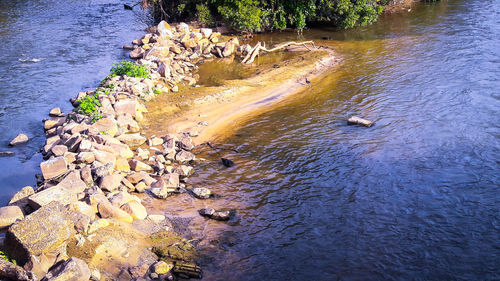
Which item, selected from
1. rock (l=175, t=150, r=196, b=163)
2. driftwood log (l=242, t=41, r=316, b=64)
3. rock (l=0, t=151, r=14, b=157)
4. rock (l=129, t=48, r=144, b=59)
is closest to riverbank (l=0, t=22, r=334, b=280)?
rock (l=175, t=150, r=196, b=163)

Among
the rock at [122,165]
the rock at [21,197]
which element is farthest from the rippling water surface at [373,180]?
the rock at [21,197]

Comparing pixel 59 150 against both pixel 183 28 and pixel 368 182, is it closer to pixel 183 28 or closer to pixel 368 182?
pixel 368 182

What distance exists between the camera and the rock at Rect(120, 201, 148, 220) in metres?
10.7

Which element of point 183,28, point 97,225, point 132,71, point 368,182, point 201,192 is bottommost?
point 368,182

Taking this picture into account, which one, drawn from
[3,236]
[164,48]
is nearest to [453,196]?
[3,236]

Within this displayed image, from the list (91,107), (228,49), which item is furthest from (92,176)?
(228,49)

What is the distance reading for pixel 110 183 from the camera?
37.9ft

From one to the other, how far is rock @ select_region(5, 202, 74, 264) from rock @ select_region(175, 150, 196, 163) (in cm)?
570

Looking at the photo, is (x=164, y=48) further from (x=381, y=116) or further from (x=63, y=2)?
(x=63, y=2)

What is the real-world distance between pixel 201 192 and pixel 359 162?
202 inches

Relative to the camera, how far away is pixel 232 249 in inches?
400

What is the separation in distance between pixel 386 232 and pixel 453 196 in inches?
105

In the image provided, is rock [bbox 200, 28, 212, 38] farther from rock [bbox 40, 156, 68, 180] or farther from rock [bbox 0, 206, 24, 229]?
rock [bbox 0, 206, 24, 229]

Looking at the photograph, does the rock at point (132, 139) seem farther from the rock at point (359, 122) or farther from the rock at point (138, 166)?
the rock at point (359, 122)
